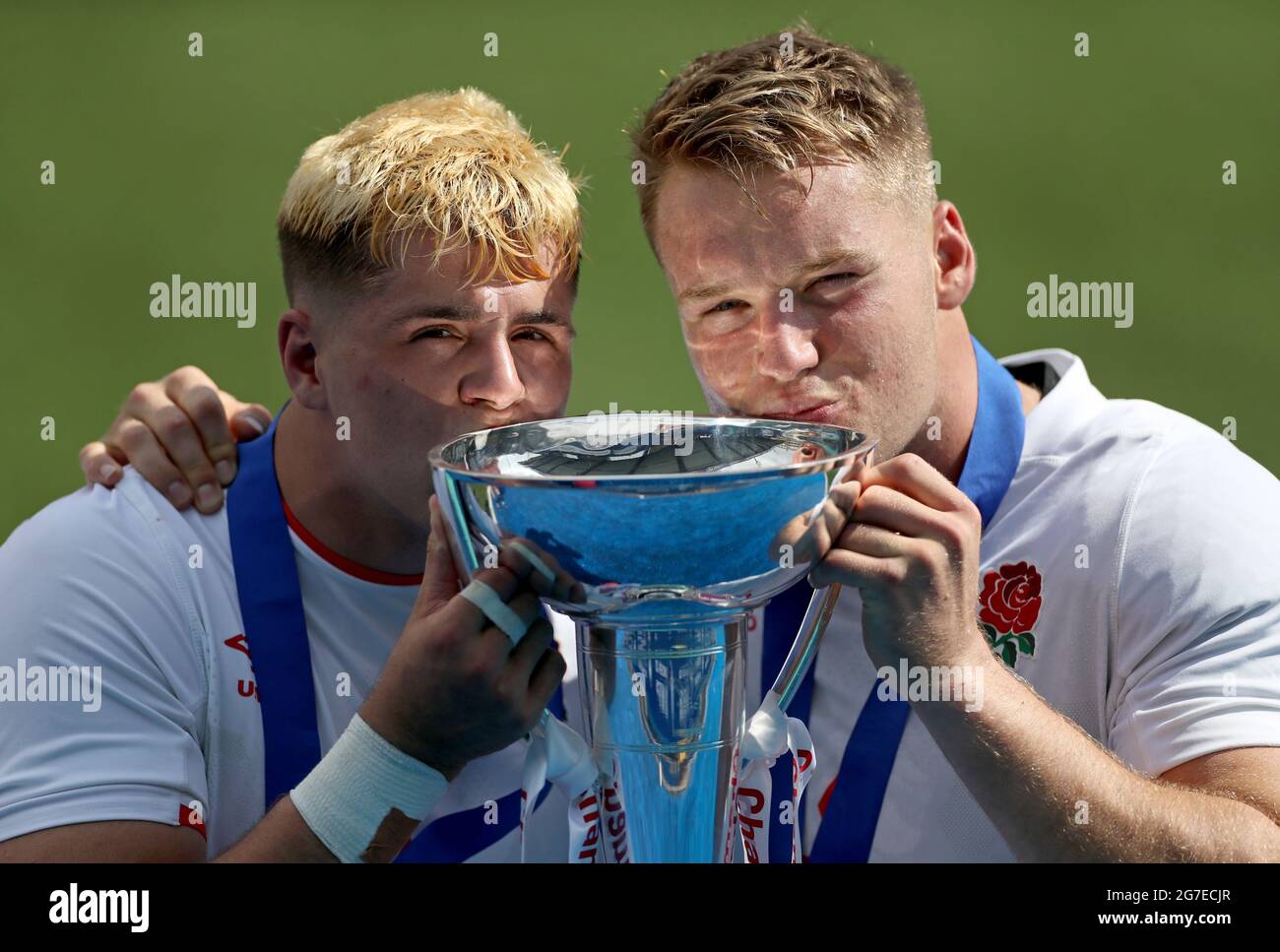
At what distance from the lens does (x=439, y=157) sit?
1842 millimetres

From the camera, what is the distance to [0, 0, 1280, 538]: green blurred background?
4.23 m

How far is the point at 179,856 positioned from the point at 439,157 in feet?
3.29

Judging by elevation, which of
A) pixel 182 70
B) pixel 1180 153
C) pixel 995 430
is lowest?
pixel 995 430

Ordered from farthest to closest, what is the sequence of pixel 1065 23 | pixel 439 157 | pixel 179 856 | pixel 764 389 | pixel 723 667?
1. pixel 1065 23
2. pixel 439 157
3. pixel 764 389
4. pixel 179 856
5. pixel 723 667

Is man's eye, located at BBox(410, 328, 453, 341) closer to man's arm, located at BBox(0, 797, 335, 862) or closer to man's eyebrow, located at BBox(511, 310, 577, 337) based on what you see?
man's eyebrow, located at BBox(511, 310, 577, 337)

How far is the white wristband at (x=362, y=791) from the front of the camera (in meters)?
1.37

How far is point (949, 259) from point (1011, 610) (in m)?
0.58

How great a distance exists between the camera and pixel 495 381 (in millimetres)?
1702

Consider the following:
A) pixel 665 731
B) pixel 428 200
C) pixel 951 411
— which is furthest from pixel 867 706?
pixel 428 200

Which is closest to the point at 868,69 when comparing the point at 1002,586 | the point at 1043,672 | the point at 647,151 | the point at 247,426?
the point at 647,151

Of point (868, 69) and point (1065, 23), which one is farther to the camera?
point (1065, 23)

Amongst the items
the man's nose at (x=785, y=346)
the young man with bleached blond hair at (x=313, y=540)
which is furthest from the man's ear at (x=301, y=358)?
the man's nose at (x=785, y=346)

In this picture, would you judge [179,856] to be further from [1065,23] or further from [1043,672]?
[1065,23]

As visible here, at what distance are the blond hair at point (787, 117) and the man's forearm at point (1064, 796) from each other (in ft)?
2.57
